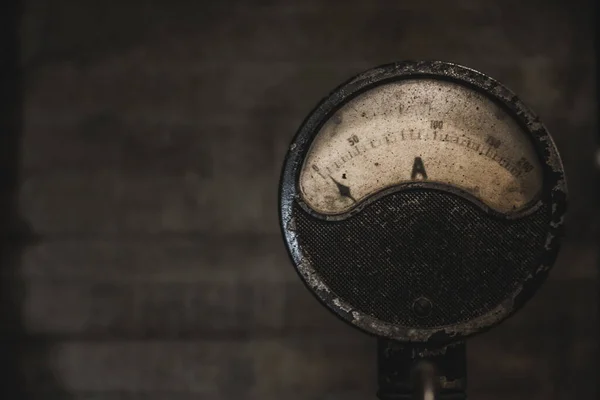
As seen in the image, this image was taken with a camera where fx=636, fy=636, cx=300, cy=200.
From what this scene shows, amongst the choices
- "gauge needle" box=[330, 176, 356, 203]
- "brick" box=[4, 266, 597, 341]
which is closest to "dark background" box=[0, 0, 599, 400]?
"brick" box=[4, 266, 597, 341]

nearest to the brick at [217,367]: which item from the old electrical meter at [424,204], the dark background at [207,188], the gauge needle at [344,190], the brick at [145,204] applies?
the dark background at [207,188]

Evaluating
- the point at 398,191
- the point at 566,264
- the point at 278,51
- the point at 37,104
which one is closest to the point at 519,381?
the point at 566,264

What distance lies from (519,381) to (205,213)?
84 centimetres

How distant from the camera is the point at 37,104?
61.3 inches

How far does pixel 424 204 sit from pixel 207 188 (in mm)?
667

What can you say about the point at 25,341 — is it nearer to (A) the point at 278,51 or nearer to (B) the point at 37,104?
(B) the point at 37,104

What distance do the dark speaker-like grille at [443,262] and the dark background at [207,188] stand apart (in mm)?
507

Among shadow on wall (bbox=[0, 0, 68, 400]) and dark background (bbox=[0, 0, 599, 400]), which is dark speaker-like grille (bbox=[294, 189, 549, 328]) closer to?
dark background (bbox=[0, 0, 599, 400])

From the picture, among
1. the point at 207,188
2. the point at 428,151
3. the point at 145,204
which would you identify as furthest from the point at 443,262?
the point at 145,204

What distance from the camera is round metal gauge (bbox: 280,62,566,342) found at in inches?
39.8

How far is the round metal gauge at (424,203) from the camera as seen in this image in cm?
101

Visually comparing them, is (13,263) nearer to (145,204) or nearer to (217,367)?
(145,204)

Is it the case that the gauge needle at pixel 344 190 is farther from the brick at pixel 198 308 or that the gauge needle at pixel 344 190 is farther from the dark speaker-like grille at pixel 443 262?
the brick at pixel 198 308

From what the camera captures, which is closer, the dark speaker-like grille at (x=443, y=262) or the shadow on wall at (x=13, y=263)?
the dark speaker-like grille at (x=443, y=262)
